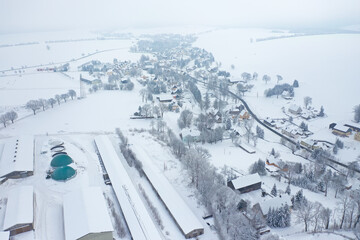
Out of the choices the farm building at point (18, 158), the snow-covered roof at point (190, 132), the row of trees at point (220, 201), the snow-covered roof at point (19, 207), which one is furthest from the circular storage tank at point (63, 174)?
the snow-covered roof at point (190, 132)

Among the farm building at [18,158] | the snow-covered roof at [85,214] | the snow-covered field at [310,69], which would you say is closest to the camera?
the snow-covered roof at [85,214]

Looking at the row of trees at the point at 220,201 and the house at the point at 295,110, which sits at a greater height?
the house at the point at 295,110

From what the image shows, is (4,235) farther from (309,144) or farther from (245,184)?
(309,144)

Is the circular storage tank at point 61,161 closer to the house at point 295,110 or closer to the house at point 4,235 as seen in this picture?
the house at point 4,235

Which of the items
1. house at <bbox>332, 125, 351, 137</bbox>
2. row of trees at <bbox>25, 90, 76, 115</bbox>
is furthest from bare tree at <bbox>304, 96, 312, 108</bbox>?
row of trees at <bbox>25, 90, 76, 115</bbox>

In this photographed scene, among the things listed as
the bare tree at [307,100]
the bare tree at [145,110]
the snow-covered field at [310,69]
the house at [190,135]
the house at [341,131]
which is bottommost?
the house at [190,135]

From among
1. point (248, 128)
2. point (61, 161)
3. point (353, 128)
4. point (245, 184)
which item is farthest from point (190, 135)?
point (353, 128)
